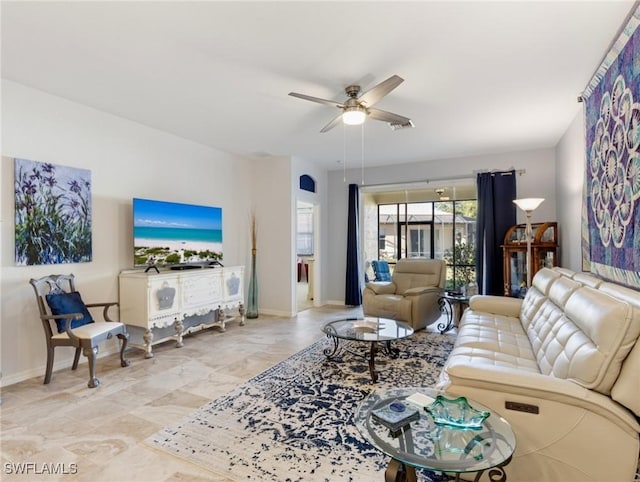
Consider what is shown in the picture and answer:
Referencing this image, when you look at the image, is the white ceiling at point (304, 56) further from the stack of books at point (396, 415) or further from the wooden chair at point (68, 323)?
the stack of books at point (396, 415)

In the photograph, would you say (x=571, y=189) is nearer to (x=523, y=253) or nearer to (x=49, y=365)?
(x=523, y=253)

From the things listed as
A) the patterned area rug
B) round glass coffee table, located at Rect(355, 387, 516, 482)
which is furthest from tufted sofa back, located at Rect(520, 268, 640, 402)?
the patterned area rug

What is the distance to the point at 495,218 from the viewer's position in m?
5.27

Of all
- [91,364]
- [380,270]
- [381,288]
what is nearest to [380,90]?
[381,288]

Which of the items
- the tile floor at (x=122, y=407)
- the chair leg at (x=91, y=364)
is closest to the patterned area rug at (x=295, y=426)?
the tile floor at (x=122, y=407)

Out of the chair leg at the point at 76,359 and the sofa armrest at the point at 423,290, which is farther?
the sofa armrest at the point at 423,290

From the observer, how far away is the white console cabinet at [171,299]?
11.9 feet

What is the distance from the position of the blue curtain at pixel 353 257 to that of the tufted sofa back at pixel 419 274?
46.6 inches

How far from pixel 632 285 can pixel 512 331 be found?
108 cm

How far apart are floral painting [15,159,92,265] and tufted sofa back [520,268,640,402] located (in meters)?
4.04

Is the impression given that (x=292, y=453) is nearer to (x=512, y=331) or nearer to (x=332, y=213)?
(x=512, y=331)

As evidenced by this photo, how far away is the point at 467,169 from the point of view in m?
5.57

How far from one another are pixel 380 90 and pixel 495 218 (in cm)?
359

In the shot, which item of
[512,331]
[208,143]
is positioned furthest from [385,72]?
[208,143]
